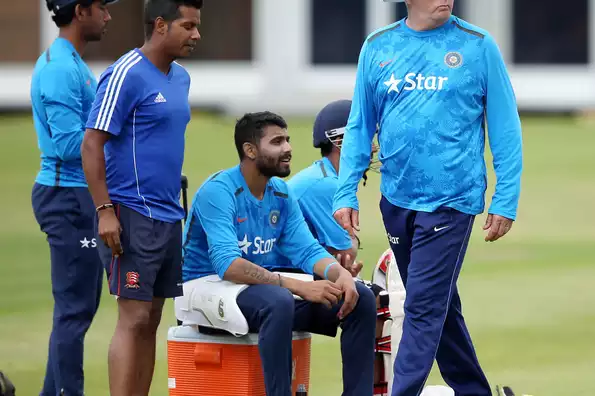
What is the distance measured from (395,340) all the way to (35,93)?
7.29 feet

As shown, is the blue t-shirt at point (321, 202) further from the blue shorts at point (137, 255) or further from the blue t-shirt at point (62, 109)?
the blue t-shirt at point (62, 109)

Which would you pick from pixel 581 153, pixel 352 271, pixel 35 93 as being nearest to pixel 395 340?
pixel 352 271

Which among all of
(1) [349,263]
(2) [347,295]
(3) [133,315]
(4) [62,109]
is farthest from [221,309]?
(4) [62,109]

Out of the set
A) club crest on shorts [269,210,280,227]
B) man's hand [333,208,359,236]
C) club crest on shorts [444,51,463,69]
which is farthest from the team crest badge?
club crest on shorts [444,51,463,69]

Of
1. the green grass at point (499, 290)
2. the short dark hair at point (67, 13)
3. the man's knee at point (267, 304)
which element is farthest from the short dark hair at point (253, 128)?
the green grass at point (499, 290)

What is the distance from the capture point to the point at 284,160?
6.23 m

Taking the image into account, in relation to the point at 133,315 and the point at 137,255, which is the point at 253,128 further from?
the point at 133,315

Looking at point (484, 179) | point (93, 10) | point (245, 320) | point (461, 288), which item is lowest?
point (461, 288)

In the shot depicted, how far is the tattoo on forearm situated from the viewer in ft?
19.5

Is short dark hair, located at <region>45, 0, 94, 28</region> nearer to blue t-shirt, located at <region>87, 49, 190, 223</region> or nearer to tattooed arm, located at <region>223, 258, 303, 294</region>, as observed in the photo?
blue t-shirt, located at <region>87, 49, 190, 223</region>

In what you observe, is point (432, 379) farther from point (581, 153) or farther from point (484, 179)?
point (581, 153)

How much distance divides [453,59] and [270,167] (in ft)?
3.41

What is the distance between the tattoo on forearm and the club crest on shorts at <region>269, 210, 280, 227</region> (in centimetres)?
30

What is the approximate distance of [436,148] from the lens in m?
5.76
